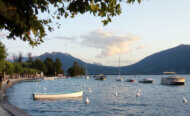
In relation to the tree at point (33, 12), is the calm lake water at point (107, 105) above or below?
below

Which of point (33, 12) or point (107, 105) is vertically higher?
point (33, 12)

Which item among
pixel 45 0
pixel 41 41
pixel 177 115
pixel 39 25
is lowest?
pixel 177 115

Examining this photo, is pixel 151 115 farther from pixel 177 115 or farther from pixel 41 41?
pixel 41 41

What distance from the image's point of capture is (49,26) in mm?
11320

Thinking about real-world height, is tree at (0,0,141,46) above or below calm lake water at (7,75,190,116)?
above

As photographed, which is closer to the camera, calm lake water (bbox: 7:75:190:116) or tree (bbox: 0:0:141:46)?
tree (bbox: 0:0:141:46)

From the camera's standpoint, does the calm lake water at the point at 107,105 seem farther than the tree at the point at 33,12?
Yes

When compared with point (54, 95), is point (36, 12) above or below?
above

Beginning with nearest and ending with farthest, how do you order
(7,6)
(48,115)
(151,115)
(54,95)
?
(7,6)
(48,115)
(151,115)
(54,95)

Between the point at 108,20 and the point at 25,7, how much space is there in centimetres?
319

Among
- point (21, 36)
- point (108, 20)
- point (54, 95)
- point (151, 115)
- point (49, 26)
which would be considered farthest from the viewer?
point (54, 95)

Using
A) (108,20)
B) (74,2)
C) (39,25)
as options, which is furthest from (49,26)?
(108,20)

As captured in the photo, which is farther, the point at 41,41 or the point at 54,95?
the point at 54,95

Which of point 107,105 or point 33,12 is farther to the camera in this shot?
point 107,105
